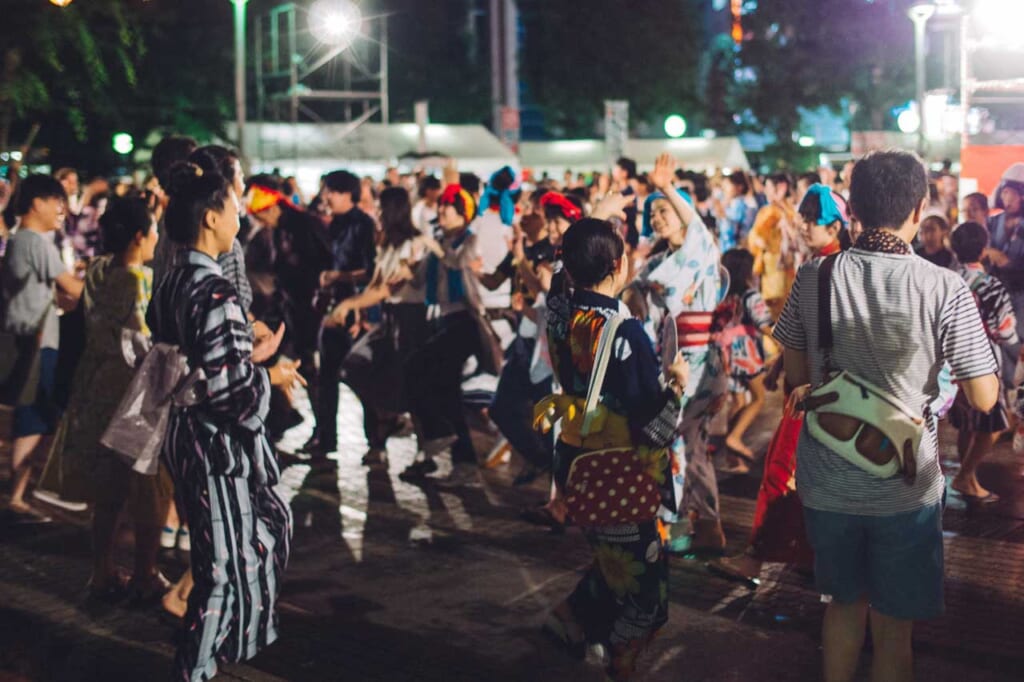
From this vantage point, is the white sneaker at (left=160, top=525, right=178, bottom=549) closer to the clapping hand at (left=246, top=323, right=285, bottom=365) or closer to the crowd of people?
the crowd of people

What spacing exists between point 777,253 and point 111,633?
8299 mm

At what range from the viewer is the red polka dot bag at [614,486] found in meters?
4.83

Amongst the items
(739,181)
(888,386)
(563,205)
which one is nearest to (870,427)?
(888,386)

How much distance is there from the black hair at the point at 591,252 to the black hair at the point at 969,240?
11.5 feet

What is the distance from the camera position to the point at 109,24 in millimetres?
20078

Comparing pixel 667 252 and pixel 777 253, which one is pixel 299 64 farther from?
pixel 667 252

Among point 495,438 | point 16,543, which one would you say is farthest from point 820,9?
point 16,543

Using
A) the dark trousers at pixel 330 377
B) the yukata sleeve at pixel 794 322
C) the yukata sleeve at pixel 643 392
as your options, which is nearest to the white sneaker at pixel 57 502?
the dark trousers at pixel 330 377

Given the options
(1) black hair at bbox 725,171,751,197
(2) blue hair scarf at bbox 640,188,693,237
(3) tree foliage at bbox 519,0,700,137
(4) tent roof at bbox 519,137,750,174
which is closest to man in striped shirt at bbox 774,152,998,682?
(2) blue hair scarf at bbox 640,188,693,237

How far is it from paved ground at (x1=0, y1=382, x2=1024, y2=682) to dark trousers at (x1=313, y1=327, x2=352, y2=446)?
4.57 feet

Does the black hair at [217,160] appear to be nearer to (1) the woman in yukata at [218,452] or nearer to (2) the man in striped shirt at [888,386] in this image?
(1) the woman in yukata at [218,452]

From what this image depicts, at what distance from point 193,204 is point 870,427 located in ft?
8.40

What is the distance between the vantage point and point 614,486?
483 cm

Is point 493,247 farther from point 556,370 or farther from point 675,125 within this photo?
point 675,125
